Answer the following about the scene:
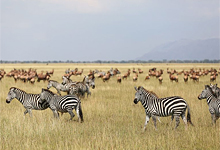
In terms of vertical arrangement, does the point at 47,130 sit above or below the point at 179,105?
below

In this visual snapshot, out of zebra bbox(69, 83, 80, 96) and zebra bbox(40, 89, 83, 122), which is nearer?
zebra bbox(40, 89, 83, 122)

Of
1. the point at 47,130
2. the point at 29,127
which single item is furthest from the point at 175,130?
the point at 29,127

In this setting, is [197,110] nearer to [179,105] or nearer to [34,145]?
[179,105]

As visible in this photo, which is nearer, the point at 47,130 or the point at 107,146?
the point at 107,146

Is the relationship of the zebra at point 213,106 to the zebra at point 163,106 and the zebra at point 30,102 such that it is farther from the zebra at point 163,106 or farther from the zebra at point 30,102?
the zebra at point 30,102

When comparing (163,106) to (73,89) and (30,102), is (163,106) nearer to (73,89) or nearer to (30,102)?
(30,102)

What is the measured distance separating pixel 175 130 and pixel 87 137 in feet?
9.00

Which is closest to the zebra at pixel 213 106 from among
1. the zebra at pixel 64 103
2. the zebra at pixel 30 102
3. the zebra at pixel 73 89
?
the zebra at pixel 64 103

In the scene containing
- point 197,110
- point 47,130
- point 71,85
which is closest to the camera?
point 47,130

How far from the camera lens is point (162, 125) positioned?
1021 centimetres

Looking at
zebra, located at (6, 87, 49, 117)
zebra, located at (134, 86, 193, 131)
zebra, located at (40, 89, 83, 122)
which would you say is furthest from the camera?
zebra, located at (6, 87, 49, 117)

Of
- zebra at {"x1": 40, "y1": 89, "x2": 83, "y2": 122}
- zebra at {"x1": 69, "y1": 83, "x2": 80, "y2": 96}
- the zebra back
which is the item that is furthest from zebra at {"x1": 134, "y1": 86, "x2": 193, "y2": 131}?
zebra at {"x1": 69, "y1": 83, "x2": 80, "y2": 96}

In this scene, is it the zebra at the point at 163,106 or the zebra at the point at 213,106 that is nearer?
the zebra at the point at 163,106

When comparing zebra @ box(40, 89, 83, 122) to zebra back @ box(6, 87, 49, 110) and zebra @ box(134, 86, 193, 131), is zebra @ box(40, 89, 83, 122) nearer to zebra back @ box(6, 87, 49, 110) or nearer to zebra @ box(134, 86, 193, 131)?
zebra back @ box(6, 87, 49, 110)
